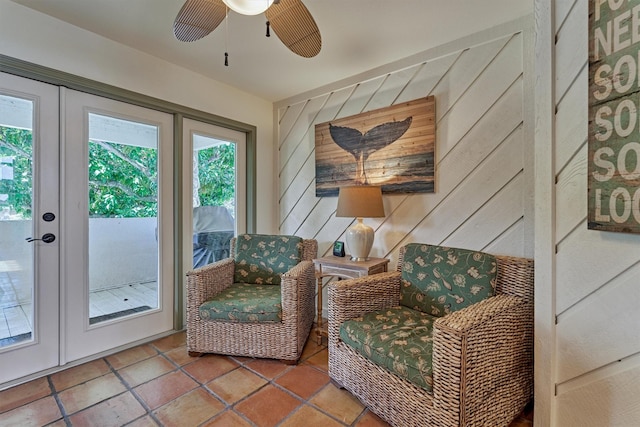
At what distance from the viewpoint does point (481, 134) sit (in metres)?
2.02

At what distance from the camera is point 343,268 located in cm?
223

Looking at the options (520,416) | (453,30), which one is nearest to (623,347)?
(520,416)

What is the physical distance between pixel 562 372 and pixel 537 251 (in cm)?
54

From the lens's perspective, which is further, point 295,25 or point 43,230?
point 43,230

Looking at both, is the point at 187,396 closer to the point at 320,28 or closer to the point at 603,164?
the point at 603,164

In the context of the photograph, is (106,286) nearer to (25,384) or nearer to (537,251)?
(25,384)

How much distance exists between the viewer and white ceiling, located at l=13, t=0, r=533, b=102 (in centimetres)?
177

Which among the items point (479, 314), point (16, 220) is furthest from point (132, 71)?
point (479, 314)

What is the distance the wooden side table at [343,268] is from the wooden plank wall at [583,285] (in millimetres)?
1124

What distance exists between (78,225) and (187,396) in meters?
1.43

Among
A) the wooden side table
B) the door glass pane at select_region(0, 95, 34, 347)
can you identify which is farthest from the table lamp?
the door glass pane at select_region(0, 95, 34, 347)

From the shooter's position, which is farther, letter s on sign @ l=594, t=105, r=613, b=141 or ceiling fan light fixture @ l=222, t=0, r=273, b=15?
ceiling fan light fixture @ l=222, t=0, r=273, b=15

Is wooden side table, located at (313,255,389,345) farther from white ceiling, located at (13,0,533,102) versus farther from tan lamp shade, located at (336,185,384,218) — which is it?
white ceiling, located at (13,0,533,102)

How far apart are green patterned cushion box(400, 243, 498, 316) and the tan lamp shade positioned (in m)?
0.39
